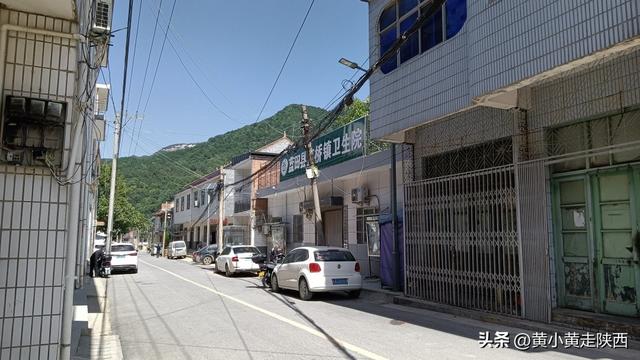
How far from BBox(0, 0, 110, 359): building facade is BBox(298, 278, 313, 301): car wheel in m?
10.0

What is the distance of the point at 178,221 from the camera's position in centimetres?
6088

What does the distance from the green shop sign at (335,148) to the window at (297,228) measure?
7.54ft

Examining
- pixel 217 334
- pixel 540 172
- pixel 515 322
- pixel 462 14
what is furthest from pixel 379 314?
pixel 462 14

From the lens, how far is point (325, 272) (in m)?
14.4

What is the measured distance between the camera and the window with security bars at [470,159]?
36.8ft

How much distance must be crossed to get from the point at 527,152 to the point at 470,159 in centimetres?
198

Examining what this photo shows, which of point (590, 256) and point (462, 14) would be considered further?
point (462, 14)

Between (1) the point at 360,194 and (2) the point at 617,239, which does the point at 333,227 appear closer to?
(1) the point at 360,194

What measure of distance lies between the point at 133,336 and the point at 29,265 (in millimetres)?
5296

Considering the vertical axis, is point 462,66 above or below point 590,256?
above

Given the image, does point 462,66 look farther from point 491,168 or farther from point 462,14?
point 491,168

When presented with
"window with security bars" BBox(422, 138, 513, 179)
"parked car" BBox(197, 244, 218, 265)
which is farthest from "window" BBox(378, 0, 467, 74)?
"parked car" BBox(197, 244, 218, 265)

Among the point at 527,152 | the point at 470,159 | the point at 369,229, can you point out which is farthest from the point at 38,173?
the point at 369,229

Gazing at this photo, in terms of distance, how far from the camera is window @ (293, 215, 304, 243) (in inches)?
1053
